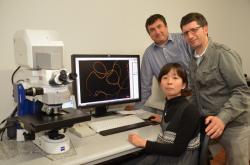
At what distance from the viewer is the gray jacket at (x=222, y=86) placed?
5.87 feet

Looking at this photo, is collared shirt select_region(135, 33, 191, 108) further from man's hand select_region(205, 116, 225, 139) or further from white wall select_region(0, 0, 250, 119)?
man's hand select_region(205, 116, 225, 139)

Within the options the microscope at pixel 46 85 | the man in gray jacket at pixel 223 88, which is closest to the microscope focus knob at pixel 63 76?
the microscope at pixel 46 85

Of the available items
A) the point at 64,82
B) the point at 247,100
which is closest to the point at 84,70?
the point at 64,82

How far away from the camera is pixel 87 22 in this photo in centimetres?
217

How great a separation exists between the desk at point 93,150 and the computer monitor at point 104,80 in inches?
15.1

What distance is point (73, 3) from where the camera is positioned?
2070mm

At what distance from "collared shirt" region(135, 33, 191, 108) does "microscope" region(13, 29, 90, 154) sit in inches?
38.9

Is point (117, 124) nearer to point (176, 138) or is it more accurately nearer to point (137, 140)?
point (137, 140)

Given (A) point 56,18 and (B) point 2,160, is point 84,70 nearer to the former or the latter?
(A) point 56,18

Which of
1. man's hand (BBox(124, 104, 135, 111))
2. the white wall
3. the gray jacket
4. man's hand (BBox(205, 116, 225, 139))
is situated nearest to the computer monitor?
man's hand (BBox(124, 104, 135, 111))

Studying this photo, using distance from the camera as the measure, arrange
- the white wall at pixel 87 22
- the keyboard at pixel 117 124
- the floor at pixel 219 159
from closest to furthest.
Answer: the keyboard at pixel 117 124 < the white wall at pixel 87 22 < the floor at pixel 219 159

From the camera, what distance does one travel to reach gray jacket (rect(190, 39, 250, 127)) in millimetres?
1788

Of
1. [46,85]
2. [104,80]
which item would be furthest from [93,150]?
[104,80]

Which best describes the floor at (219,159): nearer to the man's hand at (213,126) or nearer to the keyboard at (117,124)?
the man's hand at (213,126)
